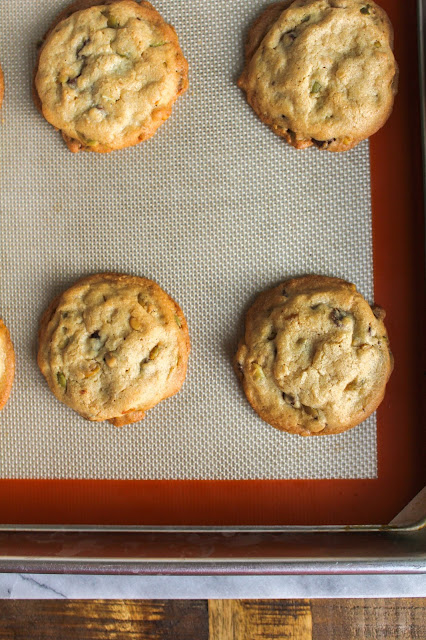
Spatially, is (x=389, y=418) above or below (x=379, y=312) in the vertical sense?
below

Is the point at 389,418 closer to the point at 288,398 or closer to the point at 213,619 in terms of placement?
the point at 288,398

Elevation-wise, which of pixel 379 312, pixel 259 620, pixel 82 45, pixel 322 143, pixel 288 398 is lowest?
pixel 259 620

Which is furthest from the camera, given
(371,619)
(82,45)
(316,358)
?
(371,619)

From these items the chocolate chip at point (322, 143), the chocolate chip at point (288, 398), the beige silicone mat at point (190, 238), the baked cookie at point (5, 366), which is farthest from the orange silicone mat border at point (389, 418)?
the baked cookie at point (5, 366)

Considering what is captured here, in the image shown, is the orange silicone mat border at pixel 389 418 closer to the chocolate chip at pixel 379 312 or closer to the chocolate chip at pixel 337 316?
the chocolate chip at pixel 379 312

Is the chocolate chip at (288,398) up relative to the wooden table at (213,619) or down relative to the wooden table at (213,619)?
up

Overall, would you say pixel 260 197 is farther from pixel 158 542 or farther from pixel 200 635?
pixel 200 635

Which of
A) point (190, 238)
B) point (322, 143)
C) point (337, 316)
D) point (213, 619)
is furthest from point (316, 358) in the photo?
point (213, 619)
